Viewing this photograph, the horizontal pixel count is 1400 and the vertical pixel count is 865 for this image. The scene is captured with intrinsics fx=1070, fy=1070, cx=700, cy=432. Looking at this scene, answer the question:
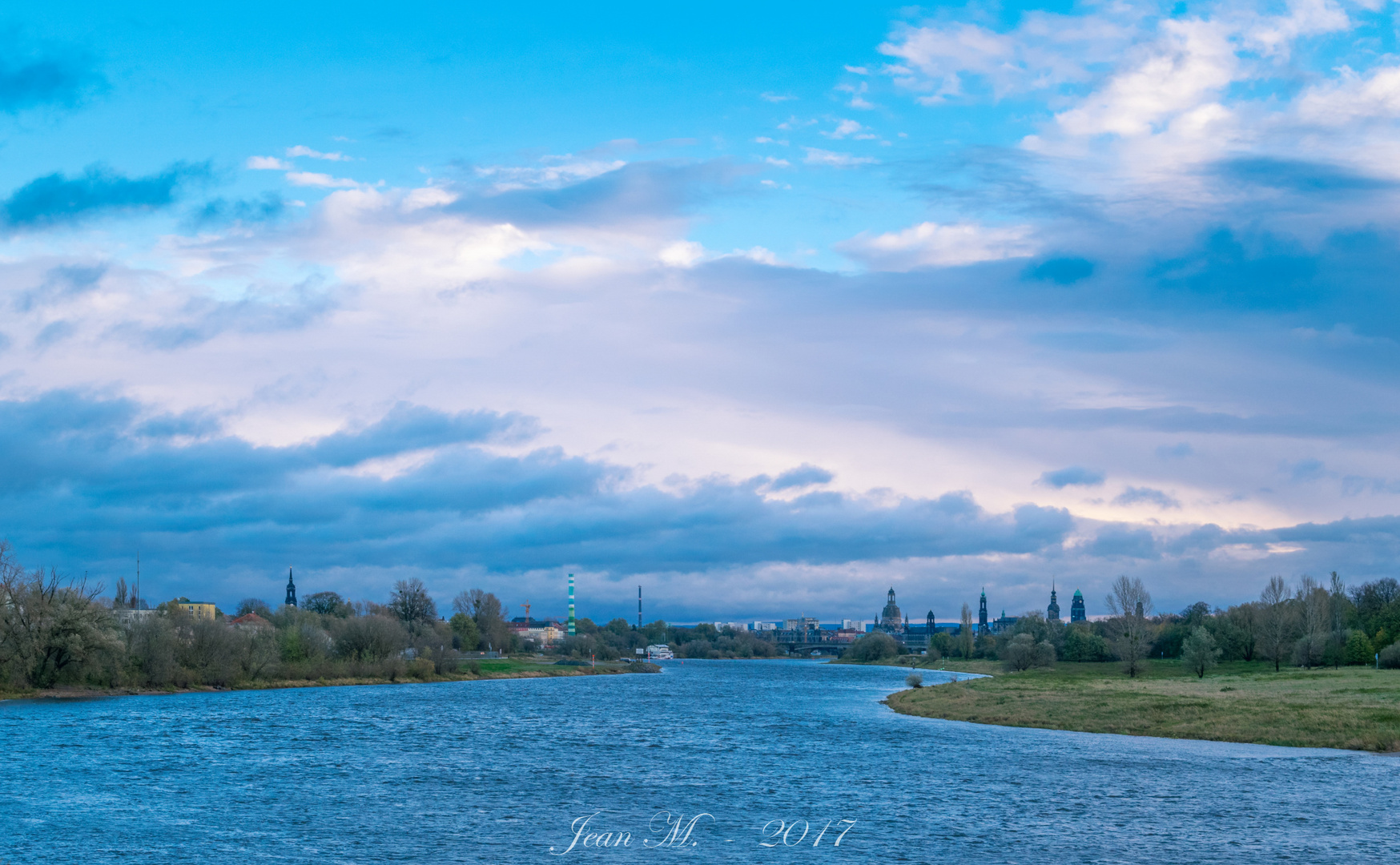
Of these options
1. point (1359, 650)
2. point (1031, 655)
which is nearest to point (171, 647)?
point (1031, 655)

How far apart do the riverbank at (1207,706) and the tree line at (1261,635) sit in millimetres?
8692

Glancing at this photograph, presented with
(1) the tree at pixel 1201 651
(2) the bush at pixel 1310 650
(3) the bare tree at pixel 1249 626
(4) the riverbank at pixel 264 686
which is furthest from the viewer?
(3) the bare tree at pixel 1249 626

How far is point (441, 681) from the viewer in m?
172

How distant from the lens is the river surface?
35.3 meters

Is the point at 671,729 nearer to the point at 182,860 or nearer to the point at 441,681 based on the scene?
the point at 182,860

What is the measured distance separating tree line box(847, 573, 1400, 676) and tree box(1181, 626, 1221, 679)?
0.14 meters

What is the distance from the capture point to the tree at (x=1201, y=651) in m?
138

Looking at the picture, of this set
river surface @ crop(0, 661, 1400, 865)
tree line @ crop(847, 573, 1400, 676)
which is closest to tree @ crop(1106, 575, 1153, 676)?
tree line @ crop(847, 573, 1400, 676)

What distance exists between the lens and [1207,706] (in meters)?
82.2

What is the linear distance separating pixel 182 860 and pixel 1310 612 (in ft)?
497

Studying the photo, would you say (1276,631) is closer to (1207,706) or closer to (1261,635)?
(1261,635)

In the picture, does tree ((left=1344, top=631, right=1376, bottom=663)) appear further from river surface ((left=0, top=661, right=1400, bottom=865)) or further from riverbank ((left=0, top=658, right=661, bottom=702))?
riverbank ((left=0, top=658, right=661, bottom=702))
